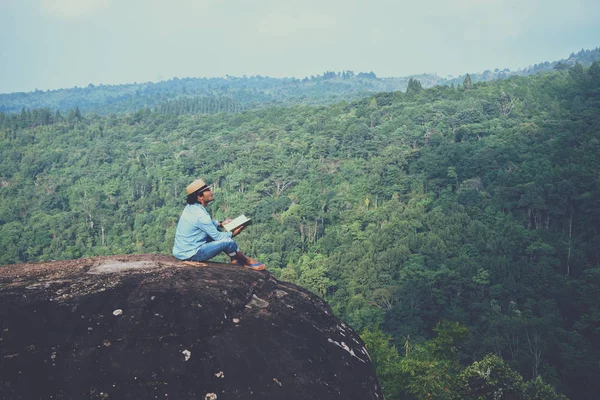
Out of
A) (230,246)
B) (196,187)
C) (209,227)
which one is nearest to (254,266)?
(230,246)

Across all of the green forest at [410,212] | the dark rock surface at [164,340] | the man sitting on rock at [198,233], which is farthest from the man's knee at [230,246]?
the green forest at [410,212]

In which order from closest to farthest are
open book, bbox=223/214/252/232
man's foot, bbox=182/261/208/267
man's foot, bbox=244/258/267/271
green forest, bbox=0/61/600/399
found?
man's foot, bbox=182/261/208/267, man's foot, bbox=244/258/267/271, open book, bbox=223/214/252/232, green forest, bbox=0/61/600/399

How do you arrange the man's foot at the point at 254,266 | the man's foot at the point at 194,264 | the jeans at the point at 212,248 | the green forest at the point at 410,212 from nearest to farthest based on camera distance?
the man's foot at the point at 194,264 → the jeans at the point at 212,248 → the man's foot at the point at 254,266 → the green forest at the point at 410,212

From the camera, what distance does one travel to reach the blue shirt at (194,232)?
18.7 feet

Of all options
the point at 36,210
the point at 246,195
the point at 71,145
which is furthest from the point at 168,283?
the point at 71,145

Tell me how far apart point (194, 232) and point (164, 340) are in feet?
5.79

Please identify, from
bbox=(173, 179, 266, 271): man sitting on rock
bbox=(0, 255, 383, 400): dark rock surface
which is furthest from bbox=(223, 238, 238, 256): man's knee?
bbox=(0, 255, 383, 400): dark rock surface

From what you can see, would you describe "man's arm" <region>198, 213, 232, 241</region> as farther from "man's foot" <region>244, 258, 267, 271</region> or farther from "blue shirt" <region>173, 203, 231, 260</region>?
"man's foot" <region>244, 258, 267, 271</region>

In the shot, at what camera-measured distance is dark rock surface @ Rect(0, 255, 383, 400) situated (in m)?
3.85

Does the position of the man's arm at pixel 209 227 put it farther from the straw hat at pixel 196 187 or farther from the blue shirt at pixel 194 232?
the straw hat at pixel 196 187

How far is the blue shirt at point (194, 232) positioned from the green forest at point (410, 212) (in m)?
10.9

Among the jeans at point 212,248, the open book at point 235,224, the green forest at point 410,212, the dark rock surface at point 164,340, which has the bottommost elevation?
the green forest at point 410,212

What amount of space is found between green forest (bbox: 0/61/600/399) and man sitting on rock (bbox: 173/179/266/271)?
10.9 metres

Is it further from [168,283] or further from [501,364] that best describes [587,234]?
[168,283]
